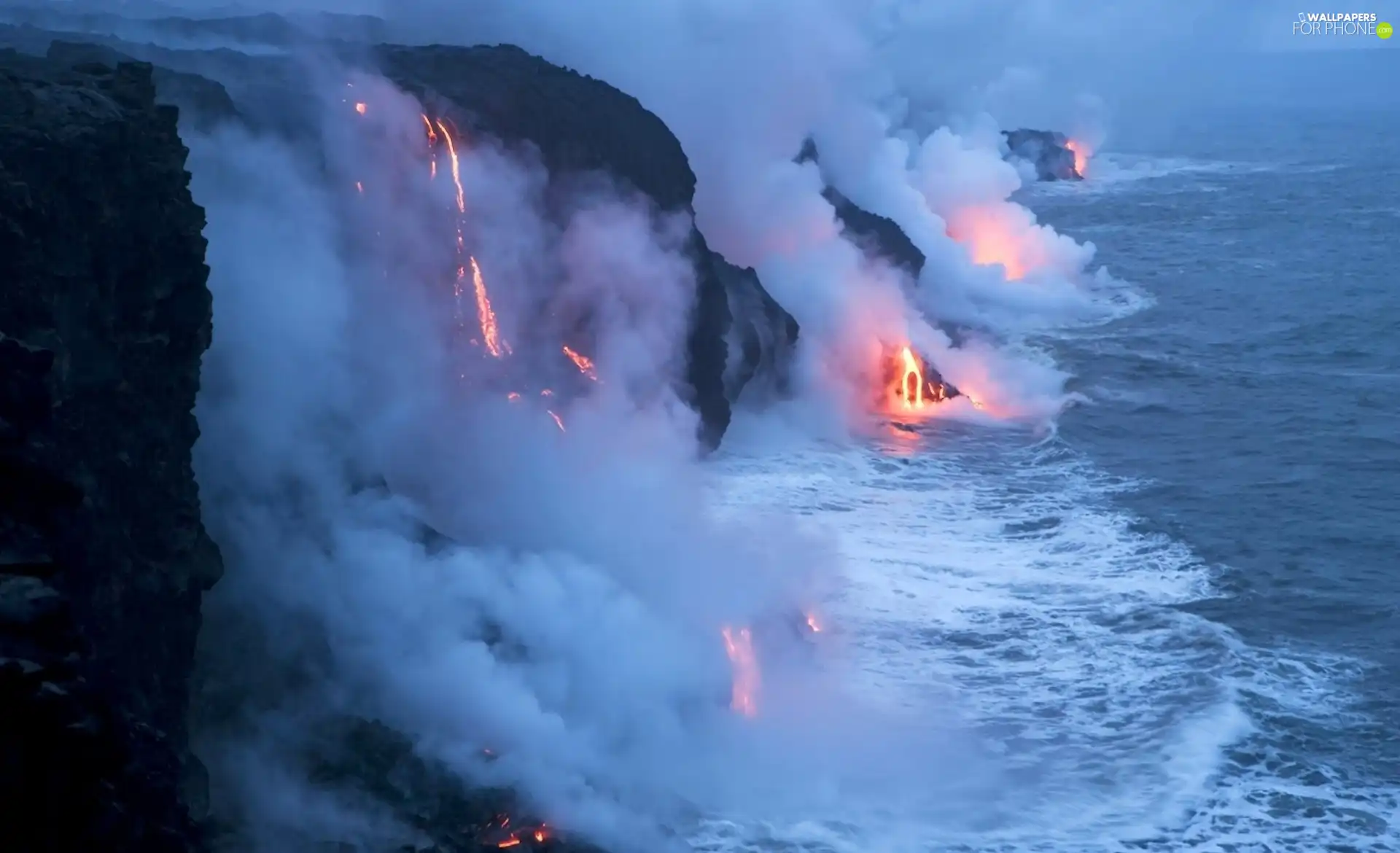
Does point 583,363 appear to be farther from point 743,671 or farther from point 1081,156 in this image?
point 1081,156

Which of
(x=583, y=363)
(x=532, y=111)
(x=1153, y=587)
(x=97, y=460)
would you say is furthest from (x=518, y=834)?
(x=532, y=111)

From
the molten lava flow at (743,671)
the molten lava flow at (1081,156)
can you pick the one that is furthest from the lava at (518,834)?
the molten lava flow at (1081,156)

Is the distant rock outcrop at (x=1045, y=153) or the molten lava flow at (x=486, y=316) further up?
the distant rock outcrop at (x=1045, y=153)

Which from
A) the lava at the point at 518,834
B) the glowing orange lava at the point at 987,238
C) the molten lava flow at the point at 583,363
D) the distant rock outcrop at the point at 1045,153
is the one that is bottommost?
the lava at the point at 518,834

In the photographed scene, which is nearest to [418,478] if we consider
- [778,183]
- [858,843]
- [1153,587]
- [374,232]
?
[374,232]

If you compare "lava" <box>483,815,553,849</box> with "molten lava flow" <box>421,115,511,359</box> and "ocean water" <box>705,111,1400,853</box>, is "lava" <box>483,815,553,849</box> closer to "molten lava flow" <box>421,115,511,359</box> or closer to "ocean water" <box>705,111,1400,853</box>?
"ocean water" <box>705,111,1400,853</box>

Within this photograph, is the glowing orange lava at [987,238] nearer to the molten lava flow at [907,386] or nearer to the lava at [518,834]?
the molten lava flow at [907,386]
